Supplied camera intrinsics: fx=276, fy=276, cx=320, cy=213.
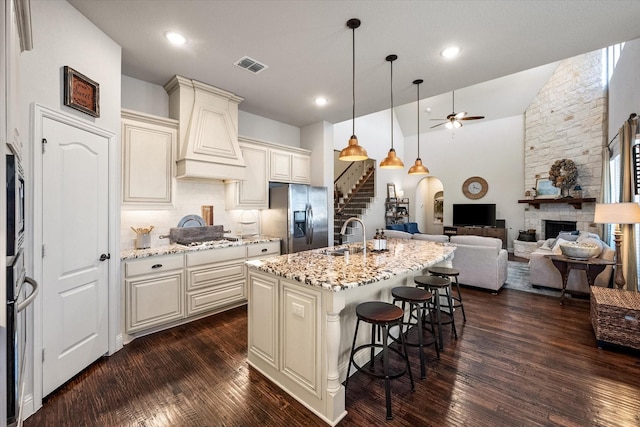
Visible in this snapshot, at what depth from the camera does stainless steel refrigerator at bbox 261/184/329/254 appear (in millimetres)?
4328

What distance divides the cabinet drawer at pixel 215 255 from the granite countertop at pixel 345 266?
129cm

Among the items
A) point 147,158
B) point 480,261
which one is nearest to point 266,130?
point 147,158

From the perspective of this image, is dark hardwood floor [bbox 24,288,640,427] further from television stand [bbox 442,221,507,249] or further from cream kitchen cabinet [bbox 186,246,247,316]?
television stand [bbox 442,221,507,249]

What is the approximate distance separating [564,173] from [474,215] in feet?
8.24

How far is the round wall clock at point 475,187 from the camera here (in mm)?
8781

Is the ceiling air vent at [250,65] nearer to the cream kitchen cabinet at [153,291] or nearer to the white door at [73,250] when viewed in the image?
the white door at [73,250]

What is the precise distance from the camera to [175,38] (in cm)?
263

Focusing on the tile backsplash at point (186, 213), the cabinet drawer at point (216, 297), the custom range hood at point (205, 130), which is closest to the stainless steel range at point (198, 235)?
the tile backsplash at point (186, 213)

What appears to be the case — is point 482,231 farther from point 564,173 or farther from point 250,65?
point 250,65

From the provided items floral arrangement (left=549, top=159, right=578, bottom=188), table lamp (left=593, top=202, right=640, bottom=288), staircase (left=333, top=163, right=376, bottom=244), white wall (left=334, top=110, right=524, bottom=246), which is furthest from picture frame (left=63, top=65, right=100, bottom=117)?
floral arrangement (left=549, top=159, right=578, bottom=188)

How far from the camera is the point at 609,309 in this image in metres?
2.62

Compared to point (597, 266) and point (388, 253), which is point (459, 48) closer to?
point (388, 253)

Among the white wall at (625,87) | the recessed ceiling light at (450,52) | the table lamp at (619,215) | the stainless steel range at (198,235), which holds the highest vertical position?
the white wall at (625,87)

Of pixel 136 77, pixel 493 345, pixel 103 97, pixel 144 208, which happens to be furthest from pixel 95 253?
pixel 493 345
